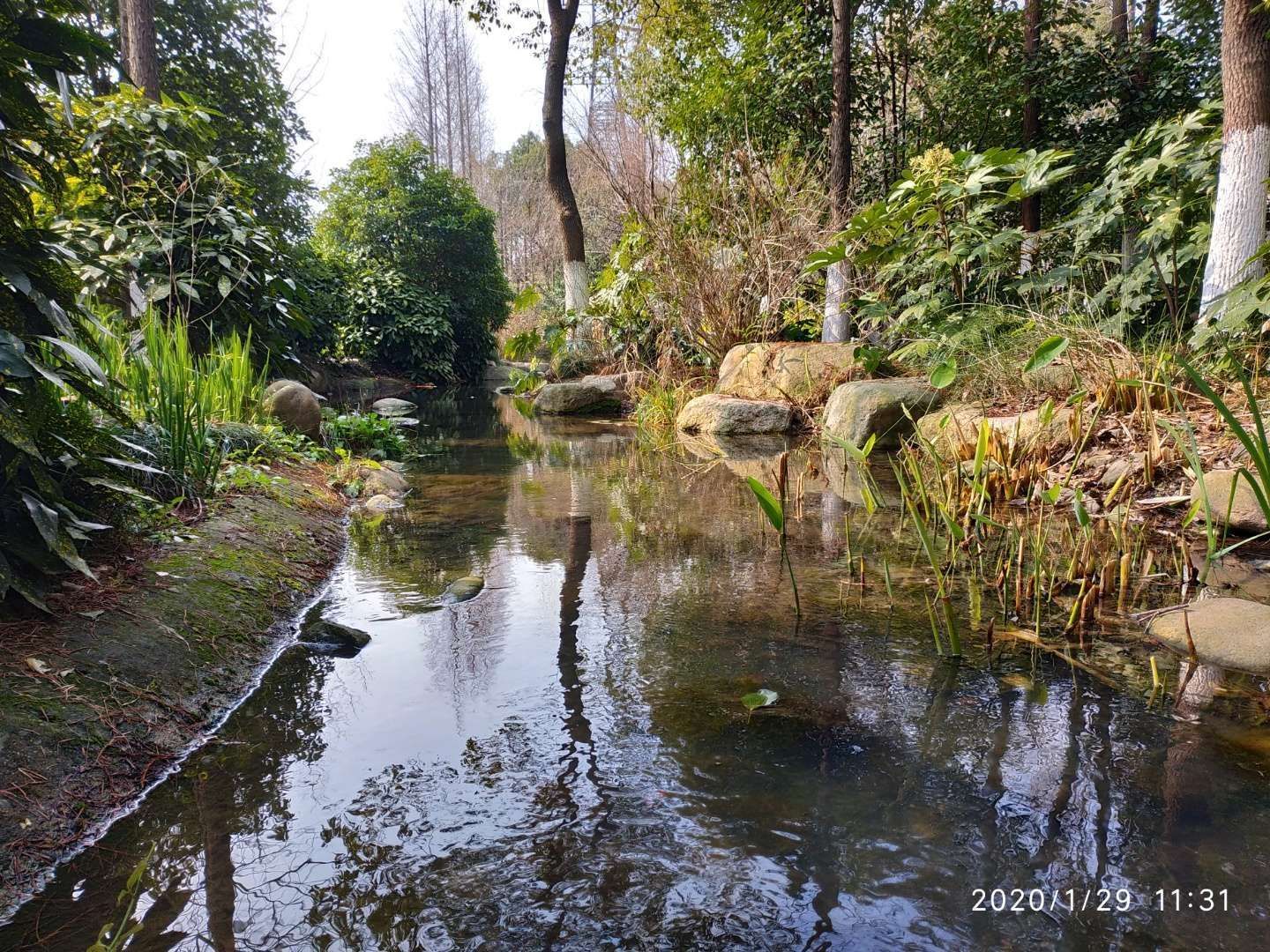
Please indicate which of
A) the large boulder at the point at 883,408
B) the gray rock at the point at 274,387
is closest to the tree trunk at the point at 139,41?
the gray rock at the point at 274,387

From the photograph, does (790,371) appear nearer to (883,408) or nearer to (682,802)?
(883,408)

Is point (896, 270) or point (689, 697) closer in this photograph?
point (689, 697)

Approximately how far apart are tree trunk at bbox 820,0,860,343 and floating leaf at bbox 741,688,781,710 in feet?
21.5

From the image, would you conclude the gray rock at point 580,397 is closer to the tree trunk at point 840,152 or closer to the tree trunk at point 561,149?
the tree trunk at point 561,149

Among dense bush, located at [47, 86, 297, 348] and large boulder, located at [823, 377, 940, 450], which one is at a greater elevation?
dense bush, located at [47, 86, 297, 348]

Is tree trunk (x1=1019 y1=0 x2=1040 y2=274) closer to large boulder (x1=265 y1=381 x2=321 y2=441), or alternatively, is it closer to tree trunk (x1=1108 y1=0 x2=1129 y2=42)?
tree trunk (x1=1108 y1=0 x2=1129 y2=42)

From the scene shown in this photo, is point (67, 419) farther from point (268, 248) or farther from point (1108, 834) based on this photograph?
point (268, 248)

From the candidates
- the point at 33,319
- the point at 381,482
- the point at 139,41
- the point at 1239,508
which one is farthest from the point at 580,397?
the point at 33,319

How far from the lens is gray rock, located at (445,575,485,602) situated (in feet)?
10.4

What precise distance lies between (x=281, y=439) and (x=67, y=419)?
108 inches

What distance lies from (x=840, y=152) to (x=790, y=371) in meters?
2.43

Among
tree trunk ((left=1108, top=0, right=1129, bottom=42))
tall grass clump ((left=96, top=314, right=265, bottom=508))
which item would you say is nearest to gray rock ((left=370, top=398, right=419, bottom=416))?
tall grass clump ((left=96, top=314, right=265, bottom=508))

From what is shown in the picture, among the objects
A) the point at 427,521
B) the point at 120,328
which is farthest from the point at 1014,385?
the point at 120,328

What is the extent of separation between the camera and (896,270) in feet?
22.7
